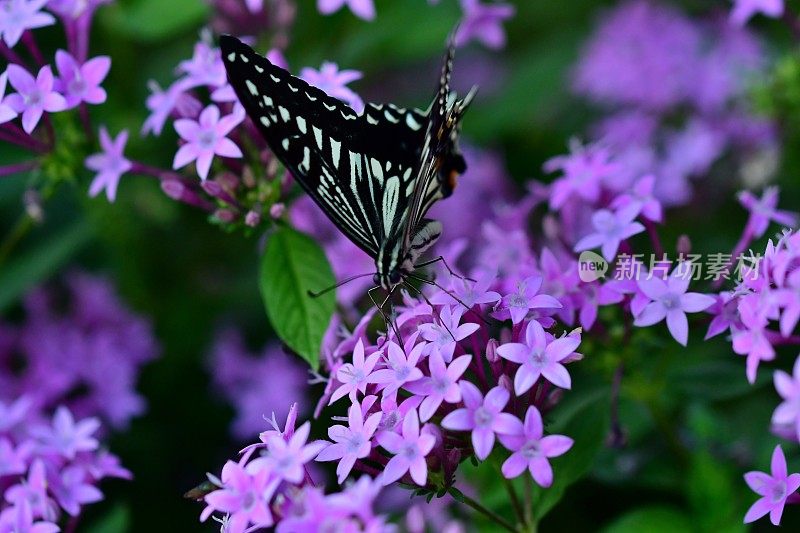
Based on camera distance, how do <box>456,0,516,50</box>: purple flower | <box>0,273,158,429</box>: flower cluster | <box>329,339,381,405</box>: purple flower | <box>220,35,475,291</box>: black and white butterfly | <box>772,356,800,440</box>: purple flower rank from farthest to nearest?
<box>0,273,158,429</box>: flower cluster
<box>456,0,516,50</box>: purple flower
<box>220,35,475,291</box>: black and white butterfly
<box>329,339,381,405</box>: purple flower
<box>772,356,800,440</box>: purple flower

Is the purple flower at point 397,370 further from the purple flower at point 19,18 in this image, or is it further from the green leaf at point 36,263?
the green leaf at point 36,263

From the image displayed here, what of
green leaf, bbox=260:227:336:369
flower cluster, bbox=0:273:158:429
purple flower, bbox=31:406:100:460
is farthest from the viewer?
flower cluster, bbox=0:273:158:429

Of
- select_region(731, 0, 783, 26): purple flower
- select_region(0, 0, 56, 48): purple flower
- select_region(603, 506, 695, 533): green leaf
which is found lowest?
A: select_region(603, 506, 695, 533): green leaf

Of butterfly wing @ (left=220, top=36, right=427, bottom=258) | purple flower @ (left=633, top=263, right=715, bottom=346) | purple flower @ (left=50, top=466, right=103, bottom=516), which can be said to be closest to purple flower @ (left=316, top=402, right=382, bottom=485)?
butterfly wing @ (left=220, top=36, right=427, bottom=258)

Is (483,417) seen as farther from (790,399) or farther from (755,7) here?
(755,7)

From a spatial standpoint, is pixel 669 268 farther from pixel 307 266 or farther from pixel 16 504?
pixel 16 504

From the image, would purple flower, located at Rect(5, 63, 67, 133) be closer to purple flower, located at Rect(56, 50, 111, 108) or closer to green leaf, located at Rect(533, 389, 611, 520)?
purple flower, located at Rect(56, 50, 111, 108)

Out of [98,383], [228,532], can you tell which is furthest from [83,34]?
[228,532]
